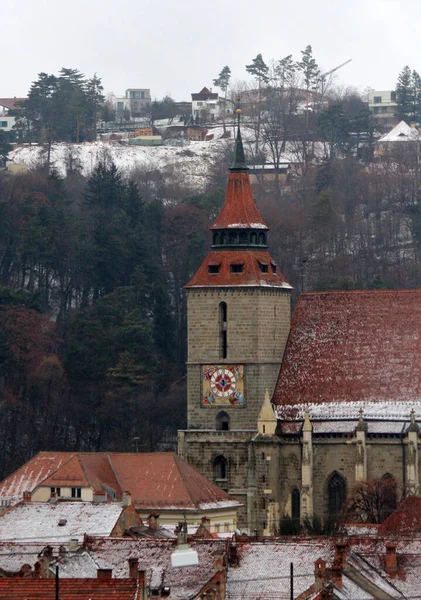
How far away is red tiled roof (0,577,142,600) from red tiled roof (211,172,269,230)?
5309 cm

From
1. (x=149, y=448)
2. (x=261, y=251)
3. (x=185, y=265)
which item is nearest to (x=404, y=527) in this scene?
(x=261, y=251)

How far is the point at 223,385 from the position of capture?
12094 centimetres

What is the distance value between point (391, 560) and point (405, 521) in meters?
20.6

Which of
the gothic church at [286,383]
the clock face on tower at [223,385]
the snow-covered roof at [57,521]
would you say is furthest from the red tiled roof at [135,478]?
the snow-covered roof at [57,521]

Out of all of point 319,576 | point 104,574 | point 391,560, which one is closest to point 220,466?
point 391,560

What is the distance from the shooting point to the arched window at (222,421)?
12062 centimetres

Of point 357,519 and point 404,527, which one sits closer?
point 404,527

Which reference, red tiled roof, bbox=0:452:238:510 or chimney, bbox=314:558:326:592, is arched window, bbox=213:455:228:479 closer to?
red tiled roof, bbox=0:452:238:510

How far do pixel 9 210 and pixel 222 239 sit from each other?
41463 mm

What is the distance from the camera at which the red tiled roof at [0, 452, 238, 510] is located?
112 m

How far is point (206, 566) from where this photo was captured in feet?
255

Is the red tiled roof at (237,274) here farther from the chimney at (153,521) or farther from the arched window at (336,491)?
the chimney at (153,521)

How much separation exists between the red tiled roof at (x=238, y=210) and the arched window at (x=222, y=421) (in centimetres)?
795

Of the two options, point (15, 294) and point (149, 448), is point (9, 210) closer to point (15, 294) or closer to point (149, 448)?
point (15, 294)
